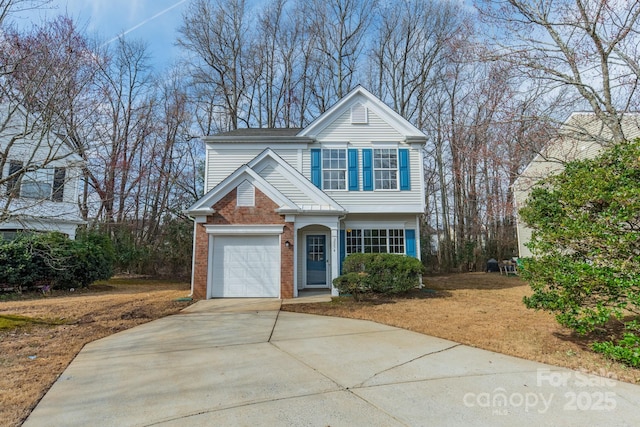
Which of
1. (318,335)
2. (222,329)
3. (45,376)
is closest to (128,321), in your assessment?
(222,329)

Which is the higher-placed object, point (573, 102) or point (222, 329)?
point (573, 102)

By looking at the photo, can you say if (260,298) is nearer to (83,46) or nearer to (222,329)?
(222,329)

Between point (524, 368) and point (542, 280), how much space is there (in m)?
1.45

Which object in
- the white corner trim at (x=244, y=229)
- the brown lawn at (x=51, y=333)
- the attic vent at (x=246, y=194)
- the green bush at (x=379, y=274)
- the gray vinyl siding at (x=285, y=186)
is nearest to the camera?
the brown lawn at (x=51, y=333)

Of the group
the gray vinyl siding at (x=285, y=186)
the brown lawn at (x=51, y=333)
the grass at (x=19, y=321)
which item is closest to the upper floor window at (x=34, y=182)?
the grass at (x=19, y=321)

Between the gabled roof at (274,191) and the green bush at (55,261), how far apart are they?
4.55 m

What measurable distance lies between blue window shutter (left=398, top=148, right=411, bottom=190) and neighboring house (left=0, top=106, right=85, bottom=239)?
33.5 feet

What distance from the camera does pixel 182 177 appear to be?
23219 millimetres

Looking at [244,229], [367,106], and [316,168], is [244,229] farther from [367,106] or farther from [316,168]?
[367,106]

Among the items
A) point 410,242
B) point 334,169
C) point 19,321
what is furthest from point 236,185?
point 410,242

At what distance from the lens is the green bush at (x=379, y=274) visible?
10.0 metres

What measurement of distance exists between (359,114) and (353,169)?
2344 millimetres

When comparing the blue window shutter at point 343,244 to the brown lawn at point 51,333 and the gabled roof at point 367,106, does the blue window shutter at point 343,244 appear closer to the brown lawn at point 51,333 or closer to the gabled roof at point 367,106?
the gabled roof at point 367,106

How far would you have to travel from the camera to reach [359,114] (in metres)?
13.7
